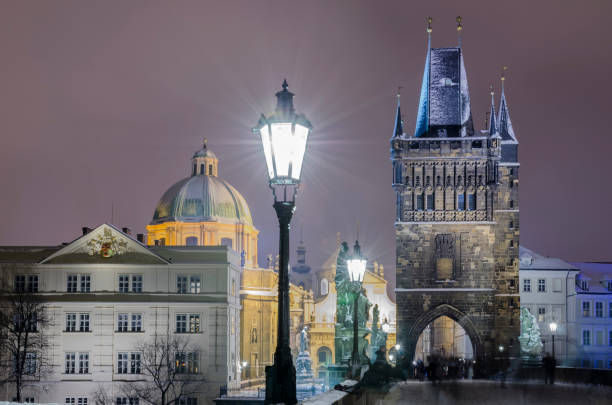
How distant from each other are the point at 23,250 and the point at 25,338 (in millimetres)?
10613

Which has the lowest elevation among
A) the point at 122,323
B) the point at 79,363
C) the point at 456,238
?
the point at 79,363

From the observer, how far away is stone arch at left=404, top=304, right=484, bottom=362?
230 ft

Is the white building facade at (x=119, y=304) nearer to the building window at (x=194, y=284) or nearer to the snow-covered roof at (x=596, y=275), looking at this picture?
the building window at (x=194, y=284)

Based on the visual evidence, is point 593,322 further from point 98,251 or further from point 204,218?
point 98,251

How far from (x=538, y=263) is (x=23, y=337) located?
4509 cm

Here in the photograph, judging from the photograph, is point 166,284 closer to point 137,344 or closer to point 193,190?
point 137,344

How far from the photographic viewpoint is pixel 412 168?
7331cm

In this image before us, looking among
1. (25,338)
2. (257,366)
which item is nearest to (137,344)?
(25,338)

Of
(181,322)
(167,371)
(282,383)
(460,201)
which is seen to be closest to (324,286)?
(460,201)

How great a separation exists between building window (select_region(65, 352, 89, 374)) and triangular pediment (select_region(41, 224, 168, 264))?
663 centimetres

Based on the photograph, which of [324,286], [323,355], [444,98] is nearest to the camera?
[444,98]

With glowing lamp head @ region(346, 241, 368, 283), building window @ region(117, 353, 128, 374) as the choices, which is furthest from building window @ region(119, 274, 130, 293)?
glowing lamp head @ region(346, 241, 368, 283)

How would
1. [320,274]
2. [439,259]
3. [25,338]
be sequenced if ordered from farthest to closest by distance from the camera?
[320,274] → [439,259] → [25,338]

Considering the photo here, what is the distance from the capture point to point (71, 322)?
222 feet
